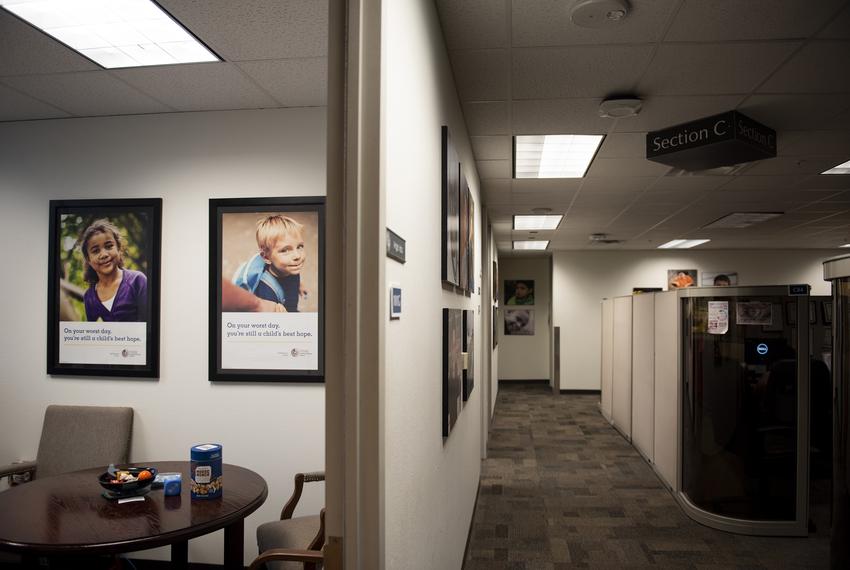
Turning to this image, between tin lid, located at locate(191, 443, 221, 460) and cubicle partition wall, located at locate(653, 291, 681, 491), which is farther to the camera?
cubicle partition wall, located at locate(653, 291, 681, 491)

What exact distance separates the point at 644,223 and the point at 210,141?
545 centimetres

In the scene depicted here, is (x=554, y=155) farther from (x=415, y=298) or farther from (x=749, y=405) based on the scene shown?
(x=415, y=298)

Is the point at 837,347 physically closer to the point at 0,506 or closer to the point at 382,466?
the point at 382,466

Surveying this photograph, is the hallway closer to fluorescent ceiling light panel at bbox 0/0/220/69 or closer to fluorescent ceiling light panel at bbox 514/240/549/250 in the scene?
fluorescent ceiling light panel at bbox 0/0/220/69

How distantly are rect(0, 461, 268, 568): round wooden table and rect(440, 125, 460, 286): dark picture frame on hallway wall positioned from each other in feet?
3.80

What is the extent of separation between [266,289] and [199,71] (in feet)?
3.48

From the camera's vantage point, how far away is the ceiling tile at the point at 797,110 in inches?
118

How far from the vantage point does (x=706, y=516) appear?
3852 mm

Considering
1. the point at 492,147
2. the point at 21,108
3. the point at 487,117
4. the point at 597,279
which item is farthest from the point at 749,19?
the point at 597,279

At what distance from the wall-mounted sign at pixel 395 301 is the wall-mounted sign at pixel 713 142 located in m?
2.51

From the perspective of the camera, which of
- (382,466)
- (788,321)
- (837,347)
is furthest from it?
(788,321)

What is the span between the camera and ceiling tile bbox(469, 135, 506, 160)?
12.3 ft

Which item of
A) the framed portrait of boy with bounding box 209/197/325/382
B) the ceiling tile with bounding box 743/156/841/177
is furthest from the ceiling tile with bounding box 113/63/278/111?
the ceiling tile with bounding box 743/156/841/177

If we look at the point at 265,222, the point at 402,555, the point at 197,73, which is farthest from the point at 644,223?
the point at 402,555
